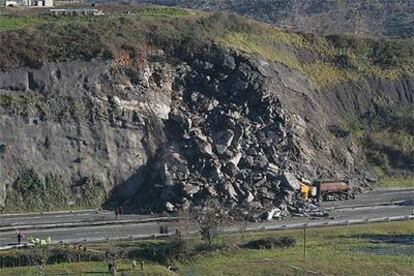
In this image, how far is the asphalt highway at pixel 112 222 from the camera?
176ft

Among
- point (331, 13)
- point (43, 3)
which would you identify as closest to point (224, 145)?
point (43, 3)

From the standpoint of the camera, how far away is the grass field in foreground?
47.4 m

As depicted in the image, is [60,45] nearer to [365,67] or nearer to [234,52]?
[234,52]

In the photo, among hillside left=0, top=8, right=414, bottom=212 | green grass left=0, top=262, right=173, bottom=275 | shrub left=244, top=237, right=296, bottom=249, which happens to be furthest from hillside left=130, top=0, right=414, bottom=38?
green grass left=0, top=262, right=173, bottom=275

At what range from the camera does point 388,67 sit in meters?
85.7

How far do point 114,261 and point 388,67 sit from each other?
4756 cm

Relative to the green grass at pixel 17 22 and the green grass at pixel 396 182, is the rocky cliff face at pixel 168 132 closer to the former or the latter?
the green grass at pixel 396 182

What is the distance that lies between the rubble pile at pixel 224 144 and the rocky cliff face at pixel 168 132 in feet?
0.28

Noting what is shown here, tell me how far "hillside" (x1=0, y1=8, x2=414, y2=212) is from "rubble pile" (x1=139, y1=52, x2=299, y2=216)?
0.10m

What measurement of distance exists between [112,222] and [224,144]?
40.2 feet

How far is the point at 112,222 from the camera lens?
187ft

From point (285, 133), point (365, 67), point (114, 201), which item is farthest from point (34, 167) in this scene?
point (365, 67)

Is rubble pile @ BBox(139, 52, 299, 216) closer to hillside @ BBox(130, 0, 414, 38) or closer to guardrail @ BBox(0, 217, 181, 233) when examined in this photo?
guardrail @ BBox(0, 217, 181, 233)

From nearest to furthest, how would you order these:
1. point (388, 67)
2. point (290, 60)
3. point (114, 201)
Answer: point (114, 201) → point (290, 60) → point (388, 67)
